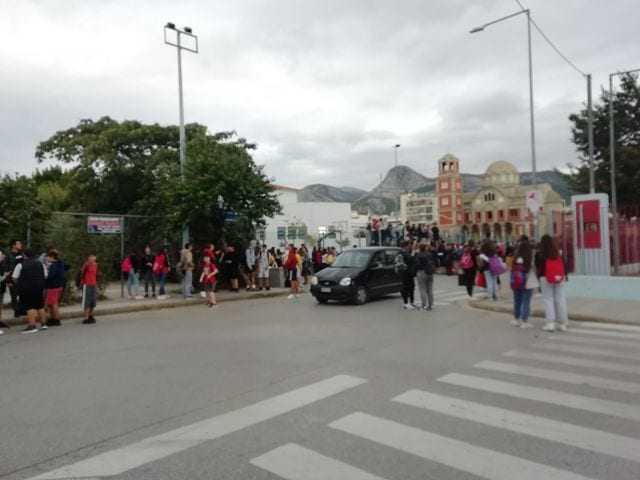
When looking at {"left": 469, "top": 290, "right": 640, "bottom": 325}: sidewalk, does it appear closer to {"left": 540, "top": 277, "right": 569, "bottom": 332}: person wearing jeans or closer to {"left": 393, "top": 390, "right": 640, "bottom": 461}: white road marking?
{"left": 540, "top": 277, "right": 569, "bottom": 332}: person wearing jeans

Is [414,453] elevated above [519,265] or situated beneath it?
situated beneath

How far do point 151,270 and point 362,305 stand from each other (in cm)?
733

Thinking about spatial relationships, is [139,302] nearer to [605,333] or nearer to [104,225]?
[104,225]

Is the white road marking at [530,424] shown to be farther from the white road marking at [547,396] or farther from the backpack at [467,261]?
the backpack at [467,261]

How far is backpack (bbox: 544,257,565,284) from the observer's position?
32.4ft

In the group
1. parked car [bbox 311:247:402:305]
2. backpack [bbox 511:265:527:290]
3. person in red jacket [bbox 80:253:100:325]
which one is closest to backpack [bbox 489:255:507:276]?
parked car [bbox 311:247:402:305]

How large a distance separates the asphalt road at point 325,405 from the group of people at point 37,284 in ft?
4.06

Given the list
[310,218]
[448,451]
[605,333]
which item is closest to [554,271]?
[605,333]

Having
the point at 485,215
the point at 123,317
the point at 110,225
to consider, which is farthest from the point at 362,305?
the point at 485,215

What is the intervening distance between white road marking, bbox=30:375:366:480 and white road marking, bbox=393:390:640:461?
1.03 m

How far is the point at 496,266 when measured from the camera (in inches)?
573

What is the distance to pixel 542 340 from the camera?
915cm

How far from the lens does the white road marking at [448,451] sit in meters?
3.81

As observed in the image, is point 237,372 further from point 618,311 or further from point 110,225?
point 110,225
